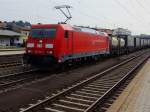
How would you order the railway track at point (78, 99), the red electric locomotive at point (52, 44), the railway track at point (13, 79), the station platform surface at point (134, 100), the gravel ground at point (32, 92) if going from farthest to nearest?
the red electric locomotive at point (52, 44) → the railway track at point (13, 79) → the gravel ground at point (32, 92) → the railway track at point (78, 99) → the station platform surface at point (134, 100)

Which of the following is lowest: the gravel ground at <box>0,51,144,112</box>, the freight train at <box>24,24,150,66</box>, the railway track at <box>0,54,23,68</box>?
the gravel ground at <box>0,51,144,112</box>

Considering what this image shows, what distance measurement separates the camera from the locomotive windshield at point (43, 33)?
18864 millimetres

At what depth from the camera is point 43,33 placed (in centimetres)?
1923

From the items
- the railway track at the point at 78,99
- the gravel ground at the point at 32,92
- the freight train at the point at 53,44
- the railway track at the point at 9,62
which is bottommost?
the railway track at the point at 78,99

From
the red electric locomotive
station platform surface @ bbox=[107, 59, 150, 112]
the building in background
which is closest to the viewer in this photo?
station platform surface @ bbox=[107, 59, 150, 112]

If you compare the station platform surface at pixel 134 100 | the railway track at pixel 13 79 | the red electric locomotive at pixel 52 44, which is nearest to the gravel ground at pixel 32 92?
the railway track at pixel 13 79

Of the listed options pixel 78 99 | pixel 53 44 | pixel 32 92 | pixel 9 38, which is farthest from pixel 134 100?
pixel 9 38

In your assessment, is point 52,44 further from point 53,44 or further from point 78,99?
point 78,99

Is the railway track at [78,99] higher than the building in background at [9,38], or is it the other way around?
the building in background at [9,38]

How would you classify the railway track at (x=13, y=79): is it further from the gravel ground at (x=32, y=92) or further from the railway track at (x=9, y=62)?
the railway track at (x=9, y=62)

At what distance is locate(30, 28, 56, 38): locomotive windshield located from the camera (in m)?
18.9

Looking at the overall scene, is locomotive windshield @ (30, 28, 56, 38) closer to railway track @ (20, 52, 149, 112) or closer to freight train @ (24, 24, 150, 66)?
freight train @ (24, 24, 150, 66)

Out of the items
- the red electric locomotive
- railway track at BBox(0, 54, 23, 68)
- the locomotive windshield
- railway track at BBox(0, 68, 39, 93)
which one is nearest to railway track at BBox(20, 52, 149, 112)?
railway track at BBox(0, 68, 39, 93)

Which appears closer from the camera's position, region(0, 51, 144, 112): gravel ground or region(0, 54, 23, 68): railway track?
region(0, 51, 144, 112): gravel ground
